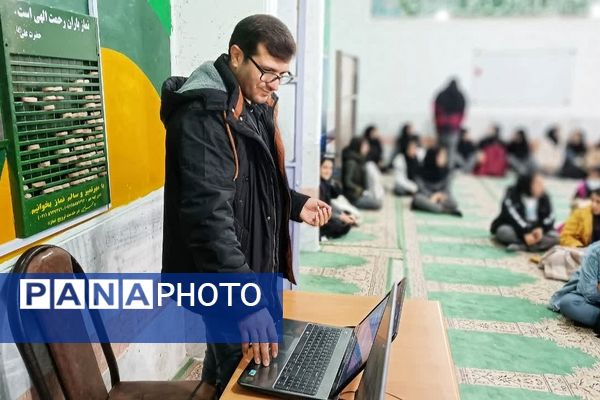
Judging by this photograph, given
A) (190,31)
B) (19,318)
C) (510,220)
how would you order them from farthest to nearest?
(510,220)
(190,31)
(19,318)

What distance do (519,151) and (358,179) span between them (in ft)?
11.9

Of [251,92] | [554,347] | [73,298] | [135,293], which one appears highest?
[251,92]

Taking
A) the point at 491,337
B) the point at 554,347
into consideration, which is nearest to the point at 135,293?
the point at 491,337

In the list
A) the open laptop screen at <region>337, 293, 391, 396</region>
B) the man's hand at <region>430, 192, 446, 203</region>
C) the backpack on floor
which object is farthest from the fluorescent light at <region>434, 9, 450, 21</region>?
the open laptop screen at <region>337, 293, 391, 396</region>

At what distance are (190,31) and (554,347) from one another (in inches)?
96.1

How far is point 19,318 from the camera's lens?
112cm

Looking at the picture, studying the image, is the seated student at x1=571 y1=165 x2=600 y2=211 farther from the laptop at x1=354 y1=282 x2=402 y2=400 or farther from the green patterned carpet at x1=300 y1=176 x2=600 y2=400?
the laptop at x1=354 y1=282 x2=402 y2=400

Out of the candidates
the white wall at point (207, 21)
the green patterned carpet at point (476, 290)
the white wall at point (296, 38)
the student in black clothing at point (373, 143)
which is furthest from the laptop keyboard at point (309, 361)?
the student in black clothing at point (373, 143)

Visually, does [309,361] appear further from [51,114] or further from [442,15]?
[442,15]

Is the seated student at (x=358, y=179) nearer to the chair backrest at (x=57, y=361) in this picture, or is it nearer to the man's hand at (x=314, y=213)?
the man's hand at (x=314, y=213)

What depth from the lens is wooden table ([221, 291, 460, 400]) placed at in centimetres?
121

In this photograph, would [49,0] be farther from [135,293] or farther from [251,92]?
[135,293]

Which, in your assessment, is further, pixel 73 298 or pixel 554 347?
pixel 554 347

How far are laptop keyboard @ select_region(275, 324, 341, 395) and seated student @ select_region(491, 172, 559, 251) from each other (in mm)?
3525
